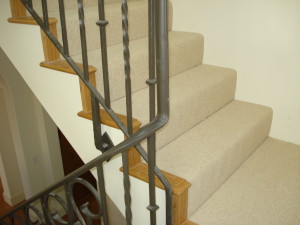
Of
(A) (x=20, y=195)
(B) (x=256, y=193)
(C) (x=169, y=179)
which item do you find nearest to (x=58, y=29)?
(C) (x=169, y=179)

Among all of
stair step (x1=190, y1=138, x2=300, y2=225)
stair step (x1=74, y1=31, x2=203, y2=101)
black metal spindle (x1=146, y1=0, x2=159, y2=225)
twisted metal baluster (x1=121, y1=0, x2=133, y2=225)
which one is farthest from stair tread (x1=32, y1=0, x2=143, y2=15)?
stair step (x1=190, y1=138, x2=300, y2=225)

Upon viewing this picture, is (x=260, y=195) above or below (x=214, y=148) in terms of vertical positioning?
below

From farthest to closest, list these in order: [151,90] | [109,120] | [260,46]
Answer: [260,46], [109,120], [151,90]

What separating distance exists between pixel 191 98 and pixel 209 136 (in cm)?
25

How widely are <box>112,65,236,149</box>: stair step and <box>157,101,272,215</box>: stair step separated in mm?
57

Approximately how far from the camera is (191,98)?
1773 mm

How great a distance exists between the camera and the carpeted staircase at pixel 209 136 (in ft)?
4.83

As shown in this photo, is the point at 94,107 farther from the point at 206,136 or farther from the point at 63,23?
the point at 206,136

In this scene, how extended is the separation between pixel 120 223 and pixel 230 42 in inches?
76.7

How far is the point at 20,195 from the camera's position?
17.1ft

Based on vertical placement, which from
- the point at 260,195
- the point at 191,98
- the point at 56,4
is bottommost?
the point at 260,195

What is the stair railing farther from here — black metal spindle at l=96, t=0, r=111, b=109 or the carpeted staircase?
the carpeted staircase

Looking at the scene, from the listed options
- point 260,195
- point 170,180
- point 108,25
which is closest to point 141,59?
point 108,25

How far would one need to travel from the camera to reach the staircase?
1.46m
